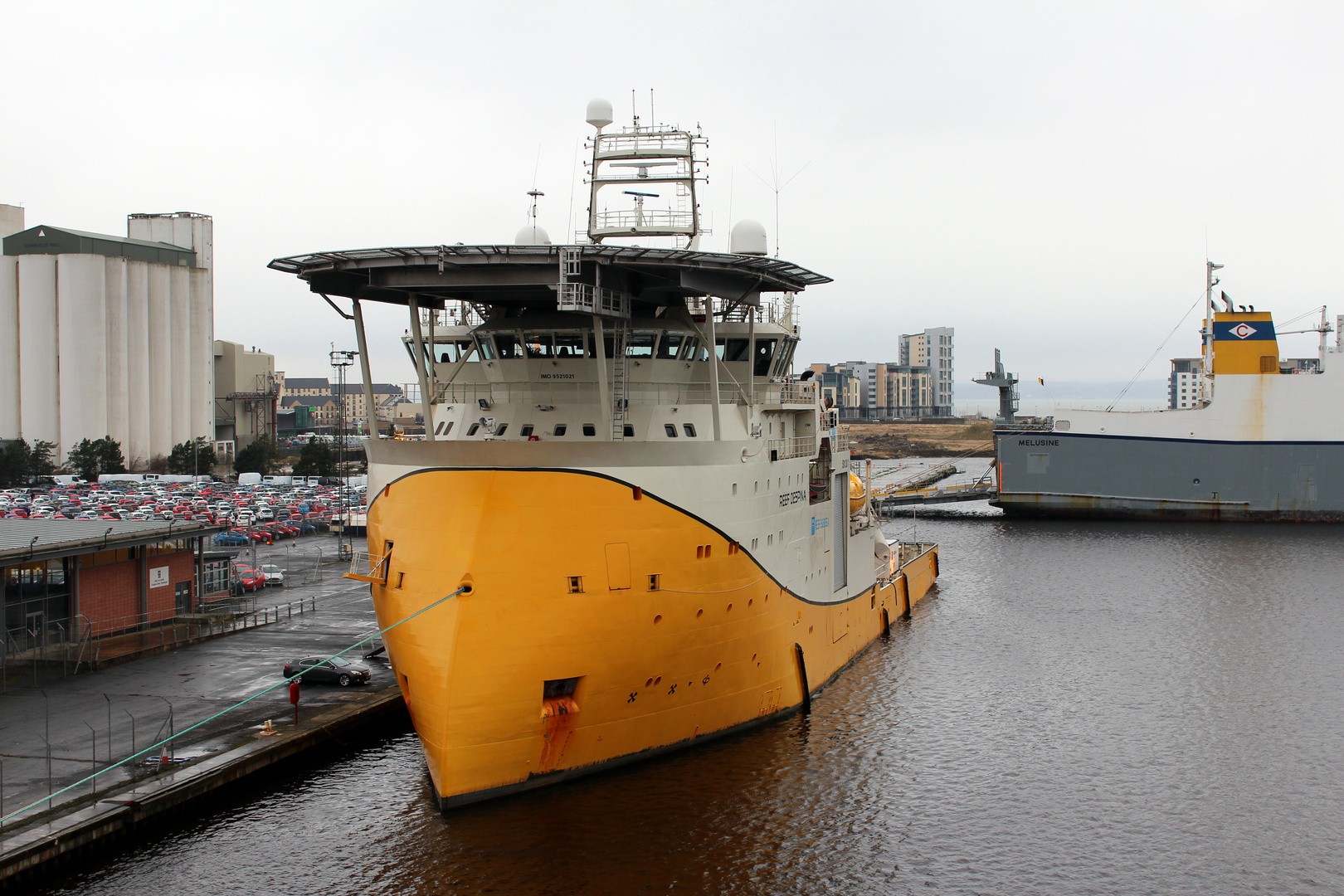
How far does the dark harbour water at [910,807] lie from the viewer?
1598 centimetres

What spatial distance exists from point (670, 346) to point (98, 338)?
280ft

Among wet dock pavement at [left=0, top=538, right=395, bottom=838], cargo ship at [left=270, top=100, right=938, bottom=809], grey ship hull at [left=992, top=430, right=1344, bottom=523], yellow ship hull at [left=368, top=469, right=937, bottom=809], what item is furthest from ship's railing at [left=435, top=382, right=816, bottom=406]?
grey ship hull at [left=992, top=430, right=1344, bottom=523]

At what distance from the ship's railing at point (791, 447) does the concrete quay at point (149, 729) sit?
10796 mm

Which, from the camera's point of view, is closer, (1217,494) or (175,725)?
(175,725)

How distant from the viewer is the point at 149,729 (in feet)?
65.8

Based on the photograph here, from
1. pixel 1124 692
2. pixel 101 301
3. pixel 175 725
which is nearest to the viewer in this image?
pixel 175 725

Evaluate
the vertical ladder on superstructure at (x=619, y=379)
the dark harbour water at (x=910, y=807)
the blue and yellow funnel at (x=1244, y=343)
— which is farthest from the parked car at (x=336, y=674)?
the blue and yellow funnel at (x=1244, y=343)

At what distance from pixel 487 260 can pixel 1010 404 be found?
2646 inches

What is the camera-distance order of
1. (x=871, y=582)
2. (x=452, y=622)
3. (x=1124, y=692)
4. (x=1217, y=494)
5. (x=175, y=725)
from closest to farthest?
(x=452, y=622)
(x=175, y=725)
(x=1124, y=692)
(x=871, y=582)
(x=1217, y=494)

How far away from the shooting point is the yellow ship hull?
1658 centimetres

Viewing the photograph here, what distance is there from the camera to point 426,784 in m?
19.1

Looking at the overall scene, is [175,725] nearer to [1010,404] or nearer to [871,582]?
[871,582]

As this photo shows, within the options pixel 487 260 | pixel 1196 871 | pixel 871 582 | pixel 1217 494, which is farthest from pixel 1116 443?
pixel 487 260

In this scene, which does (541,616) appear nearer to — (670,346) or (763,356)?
(670,346)
